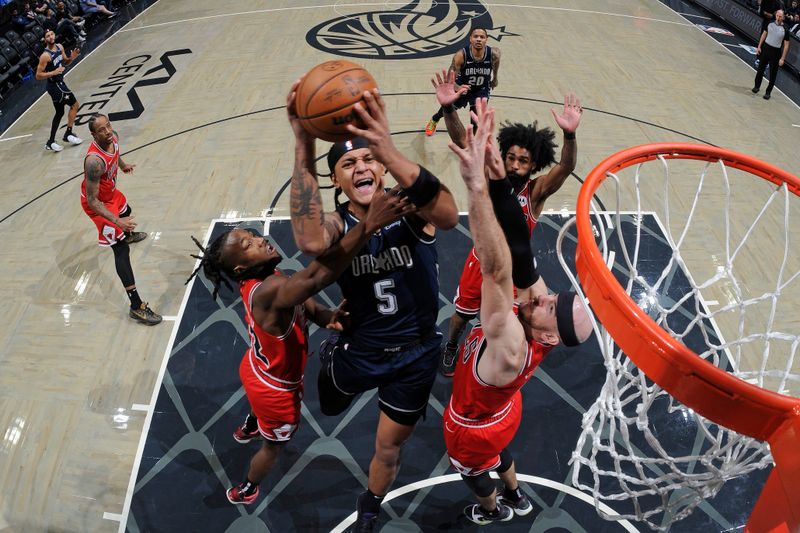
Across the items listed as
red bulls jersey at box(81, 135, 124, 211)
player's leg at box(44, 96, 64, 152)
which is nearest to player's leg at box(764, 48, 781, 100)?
red bulls jersey at box(81, 135, 124, 211)

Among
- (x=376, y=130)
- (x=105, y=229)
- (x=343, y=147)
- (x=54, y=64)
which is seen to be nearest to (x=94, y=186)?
(x=105, y=229)

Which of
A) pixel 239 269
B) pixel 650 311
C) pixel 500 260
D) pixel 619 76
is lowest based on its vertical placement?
pixel 650 311

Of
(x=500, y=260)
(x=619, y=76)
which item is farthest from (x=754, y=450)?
(x=619, y=76)

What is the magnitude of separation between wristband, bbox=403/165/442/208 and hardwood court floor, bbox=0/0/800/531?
2771mm

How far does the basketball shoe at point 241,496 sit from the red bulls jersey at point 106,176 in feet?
7.89

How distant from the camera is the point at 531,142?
3.48 metres

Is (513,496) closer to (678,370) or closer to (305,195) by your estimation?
(678,370)

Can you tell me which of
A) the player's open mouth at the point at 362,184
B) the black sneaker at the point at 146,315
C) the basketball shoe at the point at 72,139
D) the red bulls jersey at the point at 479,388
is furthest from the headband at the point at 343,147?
the basketball shoe at the point at 72,139

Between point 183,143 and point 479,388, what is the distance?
19.2 ft

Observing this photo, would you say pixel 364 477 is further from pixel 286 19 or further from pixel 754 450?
pixel 286 19

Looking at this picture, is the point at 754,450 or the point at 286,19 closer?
the point at 754,450

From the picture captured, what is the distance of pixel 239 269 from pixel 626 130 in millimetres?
6013

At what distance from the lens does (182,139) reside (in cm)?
717

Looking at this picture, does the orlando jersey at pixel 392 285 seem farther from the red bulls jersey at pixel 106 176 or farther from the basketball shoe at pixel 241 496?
the red bulls jersey at pixel 106 176
